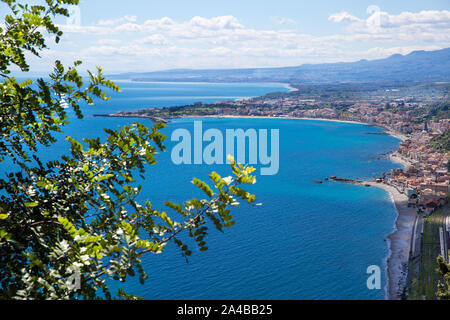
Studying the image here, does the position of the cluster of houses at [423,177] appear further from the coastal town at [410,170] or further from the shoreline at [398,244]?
the shoreline at [398,244]

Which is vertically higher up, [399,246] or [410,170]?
[410,170]

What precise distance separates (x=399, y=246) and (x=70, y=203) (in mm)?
20220

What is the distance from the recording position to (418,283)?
51.5ft

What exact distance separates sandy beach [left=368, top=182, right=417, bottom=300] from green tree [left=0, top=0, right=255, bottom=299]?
14198 millimetres

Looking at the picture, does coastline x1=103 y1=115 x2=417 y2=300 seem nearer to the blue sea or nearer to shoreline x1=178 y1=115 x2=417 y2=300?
shoreline x1=178 y1=115 x2=417 y2=300

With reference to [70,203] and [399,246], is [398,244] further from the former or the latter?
[70,203]

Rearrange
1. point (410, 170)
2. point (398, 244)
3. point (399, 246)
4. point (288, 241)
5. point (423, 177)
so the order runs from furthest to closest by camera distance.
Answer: point (410, 170)
point (423, 177)
point (288, 241)
point (398, 244)
point (399, 246)

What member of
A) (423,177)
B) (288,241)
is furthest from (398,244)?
(423,177)

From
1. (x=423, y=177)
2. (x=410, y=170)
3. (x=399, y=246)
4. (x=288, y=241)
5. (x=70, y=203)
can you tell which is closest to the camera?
(x=70, y=203)

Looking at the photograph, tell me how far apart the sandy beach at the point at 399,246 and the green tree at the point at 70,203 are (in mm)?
14198

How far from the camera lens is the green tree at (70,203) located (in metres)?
1.91

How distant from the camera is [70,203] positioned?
2430 millimetres

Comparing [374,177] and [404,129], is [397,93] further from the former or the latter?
[374,177]

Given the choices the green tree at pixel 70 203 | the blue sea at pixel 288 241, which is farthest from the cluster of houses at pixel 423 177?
the green tree at pixel 70 203
